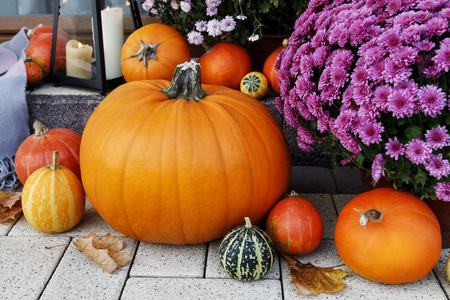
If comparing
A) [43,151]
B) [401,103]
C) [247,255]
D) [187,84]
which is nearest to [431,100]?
[401,103]

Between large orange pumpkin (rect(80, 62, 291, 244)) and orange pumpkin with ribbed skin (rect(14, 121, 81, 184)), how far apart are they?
39cm

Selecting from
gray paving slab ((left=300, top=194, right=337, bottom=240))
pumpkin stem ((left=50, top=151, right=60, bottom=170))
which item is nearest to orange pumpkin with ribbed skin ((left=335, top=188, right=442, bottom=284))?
gray paving slab ((left=300, top=194, right=337, bottom=240))

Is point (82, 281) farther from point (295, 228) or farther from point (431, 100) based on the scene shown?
point (431, 100)

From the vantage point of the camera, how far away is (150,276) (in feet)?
6.50

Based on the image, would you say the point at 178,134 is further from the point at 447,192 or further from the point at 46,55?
the point at 46,55

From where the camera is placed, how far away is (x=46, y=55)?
308 cm

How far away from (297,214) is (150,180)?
62cm

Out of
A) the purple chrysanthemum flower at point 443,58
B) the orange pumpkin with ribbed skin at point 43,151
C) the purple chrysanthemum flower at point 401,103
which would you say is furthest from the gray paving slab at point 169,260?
the purple chrysanthemum flower at point 443,58

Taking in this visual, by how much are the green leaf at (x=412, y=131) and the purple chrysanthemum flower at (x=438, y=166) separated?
0.31 feet

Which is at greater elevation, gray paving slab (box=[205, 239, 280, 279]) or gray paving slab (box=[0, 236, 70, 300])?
gray paving slab (box=[205, 239, 280, 279])

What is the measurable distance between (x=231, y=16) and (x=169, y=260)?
1457 mm

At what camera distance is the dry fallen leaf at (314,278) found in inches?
74.0

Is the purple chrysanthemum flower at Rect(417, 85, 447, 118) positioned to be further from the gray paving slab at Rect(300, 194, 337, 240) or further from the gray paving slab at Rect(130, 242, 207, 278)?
the gray paving slab at Rect(130, 242, 207, 278)

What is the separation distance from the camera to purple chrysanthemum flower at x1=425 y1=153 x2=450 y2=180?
1.71 m
